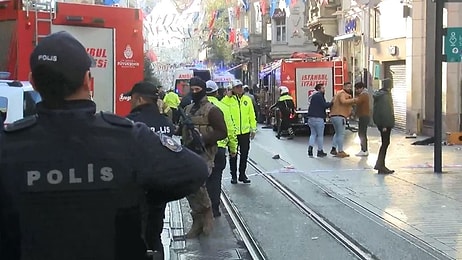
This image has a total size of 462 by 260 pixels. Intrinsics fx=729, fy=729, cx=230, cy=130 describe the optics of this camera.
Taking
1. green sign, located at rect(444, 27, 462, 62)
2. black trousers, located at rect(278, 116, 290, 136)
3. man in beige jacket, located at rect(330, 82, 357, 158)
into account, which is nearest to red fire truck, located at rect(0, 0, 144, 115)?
green sign, located at rect(444, 27, 462, 62)

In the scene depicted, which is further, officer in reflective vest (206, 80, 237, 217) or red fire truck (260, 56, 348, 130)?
red fire truck (260, 56, 348, 130)

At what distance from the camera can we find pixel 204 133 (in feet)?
28.1

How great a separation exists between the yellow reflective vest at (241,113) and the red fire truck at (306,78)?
493 inches

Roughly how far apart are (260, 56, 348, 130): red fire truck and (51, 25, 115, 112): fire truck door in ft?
46.8

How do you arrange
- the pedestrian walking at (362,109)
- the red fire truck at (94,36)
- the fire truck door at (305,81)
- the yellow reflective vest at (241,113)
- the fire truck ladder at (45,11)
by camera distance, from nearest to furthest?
1. the red fire truck at (94,36)
2. the fire truck ladder at (45,11)
3. the yellow reflective vest at (241,113)
4. the pedestrian walking at (362,109)
5. the fire truck door at (305,81)

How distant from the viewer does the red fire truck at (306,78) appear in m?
25.3

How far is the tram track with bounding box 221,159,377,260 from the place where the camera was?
748 centimetres

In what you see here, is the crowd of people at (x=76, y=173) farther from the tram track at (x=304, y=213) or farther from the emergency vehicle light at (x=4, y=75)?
the emergency vehicle light at (x=4, y=75)

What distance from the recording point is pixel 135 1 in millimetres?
54969

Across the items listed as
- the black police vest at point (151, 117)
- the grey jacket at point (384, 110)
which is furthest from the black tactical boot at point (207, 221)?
the grey jacket at point (384, 110)

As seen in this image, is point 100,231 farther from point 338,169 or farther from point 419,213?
point 338,169

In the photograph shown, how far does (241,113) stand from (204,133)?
387 centimetres

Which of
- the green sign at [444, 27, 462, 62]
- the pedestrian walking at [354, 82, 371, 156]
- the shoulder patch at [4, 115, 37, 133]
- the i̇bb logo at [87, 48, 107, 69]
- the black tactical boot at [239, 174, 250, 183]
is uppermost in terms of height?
the green sign at [444, 27, 462, 62]

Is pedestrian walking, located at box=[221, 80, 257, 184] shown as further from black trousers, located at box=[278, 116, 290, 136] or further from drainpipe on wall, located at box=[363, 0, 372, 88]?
drainpipe on wall, located at box=[363, 0, 372, 88]
